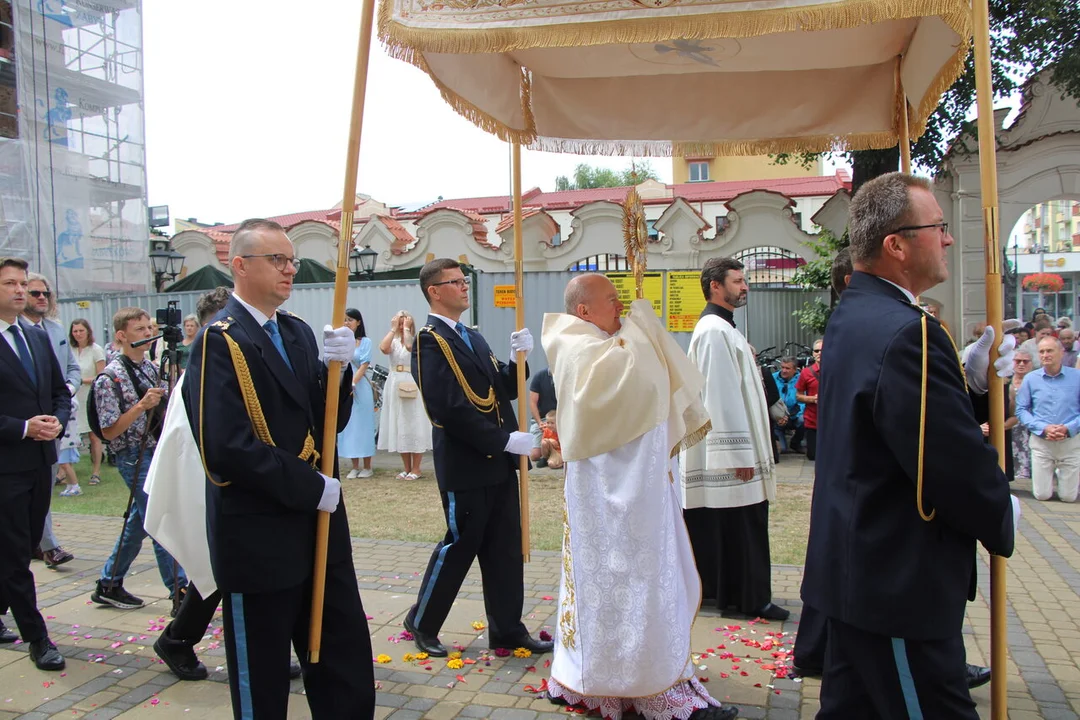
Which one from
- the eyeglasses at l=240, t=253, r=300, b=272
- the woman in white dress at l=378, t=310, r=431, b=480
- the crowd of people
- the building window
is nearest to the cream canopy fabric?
the crowd of people

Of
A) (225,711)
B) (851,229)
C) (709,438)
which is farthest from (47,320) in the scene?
(851,229)

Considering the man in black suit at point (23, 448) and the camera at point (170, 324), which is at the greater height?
the camera at point (170, 324)

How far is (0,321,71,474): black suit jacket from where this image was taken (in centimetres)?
449

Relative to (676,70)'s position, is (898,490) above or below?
below

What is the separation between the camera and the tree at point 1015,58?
12.5 meters

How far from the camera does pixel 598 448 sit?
3.63 metres

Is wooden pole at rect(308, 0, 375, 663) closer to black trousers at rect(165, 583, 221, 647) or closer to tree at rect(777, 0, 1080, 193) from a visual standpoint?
black trousers at rect(165, 583, 221, 647)

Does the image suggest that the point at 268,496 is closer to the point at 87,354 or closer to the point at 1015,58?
the point at 87,354

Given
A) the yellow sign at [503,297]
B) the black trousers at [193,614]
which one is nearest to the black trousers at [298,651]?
the black trousers at [193,614]

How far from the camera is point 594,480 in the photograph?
370 centimetres

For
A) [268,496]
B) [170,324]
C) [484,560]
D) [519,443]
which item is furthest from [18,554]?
[519,443]

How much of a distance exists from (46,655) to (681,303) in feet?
29.1

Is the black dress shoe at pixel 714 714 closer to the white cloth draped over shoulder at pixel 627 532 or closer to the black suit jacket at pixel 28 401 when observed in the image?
the white cloth draped over shoulder at pixel 627 532

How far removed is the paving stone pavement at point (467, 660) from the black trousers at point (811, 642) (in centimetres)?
9
